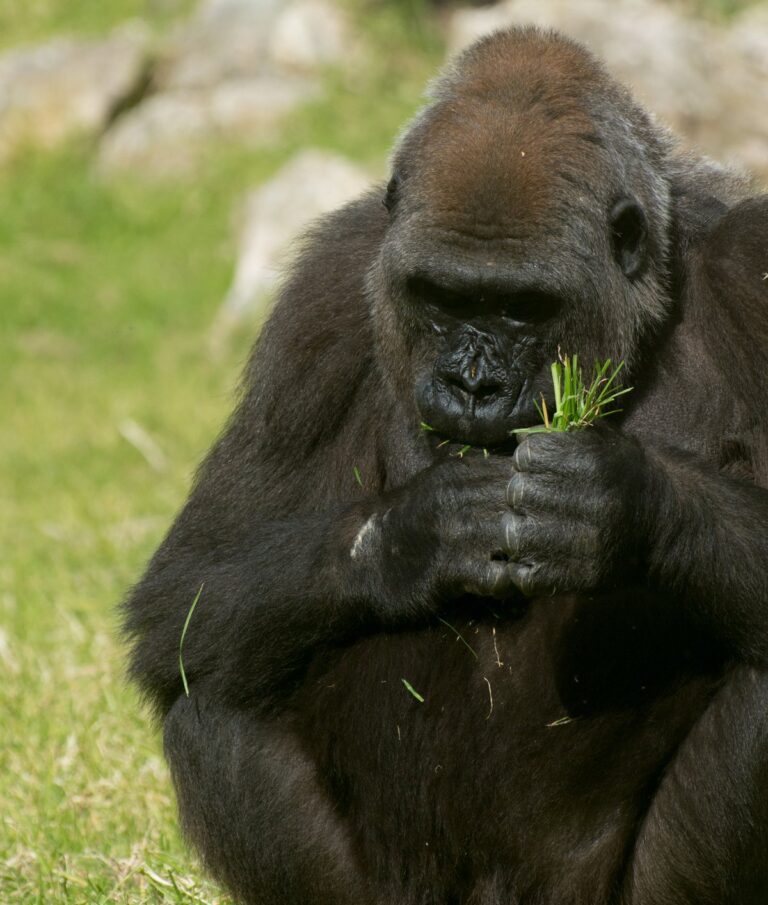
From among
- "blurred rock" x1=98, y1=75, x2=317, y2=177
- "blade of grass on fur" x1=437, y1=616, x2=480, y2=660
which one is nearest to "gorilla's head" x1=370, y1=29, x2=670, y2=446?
"blade of grass on fur" x1=437, y1=616, x2=480, y2=660

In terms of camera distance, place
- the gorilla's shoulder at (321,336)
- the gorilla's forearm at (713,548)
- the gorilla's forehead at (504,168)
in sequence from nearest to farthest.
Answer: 1. the gorilla's forearm at (713,548)
2. the gorilla's forehead at (504,168)
3. the gorilla's shoulder at (321,336)

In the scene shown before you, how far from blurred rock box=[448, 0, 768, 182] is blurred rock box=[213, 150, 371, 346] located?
8.42ft

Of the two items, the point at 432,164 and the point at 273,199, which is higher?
the point at 432,164

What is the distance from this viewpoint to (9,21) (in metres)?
25.1

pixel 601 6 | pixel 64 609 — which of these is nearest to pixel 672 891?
pixel 64 609

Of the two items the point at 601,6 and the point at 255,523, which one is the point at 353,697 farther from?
the point at 601,6

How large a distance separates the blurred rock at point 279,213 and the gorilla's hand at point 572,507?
1160 cm

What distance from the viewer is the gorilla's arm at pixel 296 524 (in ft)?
14.7

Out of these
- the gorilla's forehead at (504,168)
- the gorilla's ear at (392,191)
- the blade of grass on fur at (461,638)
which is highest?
the gorilla's forehead at (504,168)

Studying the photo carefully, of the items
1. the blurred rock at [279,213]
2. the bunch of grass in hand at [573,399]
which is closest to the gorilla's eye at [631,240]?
the bunch of grass in hand at [573,399]

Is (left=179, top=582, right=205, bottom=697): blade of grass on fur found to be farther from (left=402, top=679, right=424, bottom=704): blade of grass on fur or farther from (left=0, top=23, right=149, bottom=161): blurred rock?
(left=0, top=23, right=149, bottom=161): blurred rock

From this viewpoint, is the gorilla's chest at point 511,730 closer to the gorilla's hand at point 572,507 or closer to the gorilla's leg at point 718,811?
the gorilla's leg at point 718,811

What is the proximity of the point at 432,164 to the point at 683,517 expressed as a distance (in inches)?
51.4

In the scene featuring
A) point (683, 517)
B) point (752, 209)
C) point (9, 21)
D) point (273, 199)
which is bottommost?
point (9, 21)
